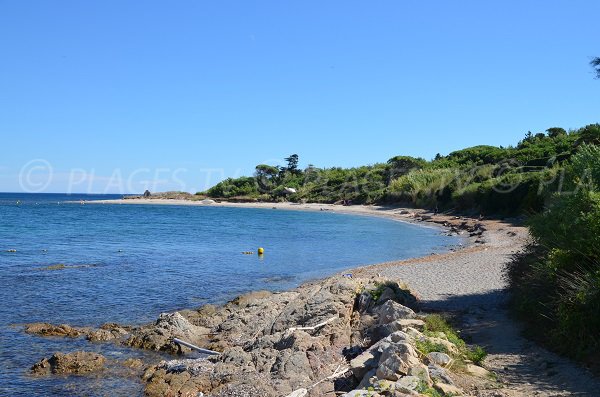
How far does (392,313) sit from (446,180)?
5053 centimetres

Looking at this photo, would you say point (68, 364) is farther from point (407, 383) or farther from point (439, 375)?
point (439, 375)

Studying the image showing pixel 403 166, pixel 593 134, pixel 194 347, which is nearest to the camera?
pixel 194 347

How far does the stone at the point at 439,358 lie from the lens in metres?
7.95

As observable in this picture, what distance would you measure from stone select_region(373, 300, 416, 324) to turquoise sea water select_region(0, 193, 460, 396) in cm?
499

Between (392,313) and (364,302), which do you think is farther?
(364,302)

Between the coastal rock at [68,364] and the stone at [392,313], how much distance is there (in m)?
5.90

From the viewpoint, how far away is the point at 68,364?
1026 cm

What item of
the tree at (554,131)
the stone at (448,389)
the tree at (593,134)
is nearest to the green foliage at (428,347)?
the stone at (448,389)

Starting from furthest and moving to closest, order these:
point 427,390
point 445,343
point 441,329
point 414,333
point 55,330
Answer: point 55,330 → point 441,329 → point 414,333 → point 445,343 → point 427,390

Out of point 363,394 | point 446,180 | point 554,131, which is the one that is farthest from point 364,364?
point 554,131

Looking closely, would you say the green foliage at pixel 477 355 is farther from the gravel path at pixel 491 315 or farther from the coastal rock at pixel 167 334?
the coastal rock at pixel 167 334

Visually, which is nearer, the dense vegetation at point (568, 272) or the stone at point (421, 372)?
the stone at point (421, 372)

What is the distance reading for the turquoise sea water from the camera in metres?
11.6

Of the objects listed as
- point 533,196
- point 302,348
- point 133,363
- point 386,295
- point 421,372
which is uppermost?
point 533,196
